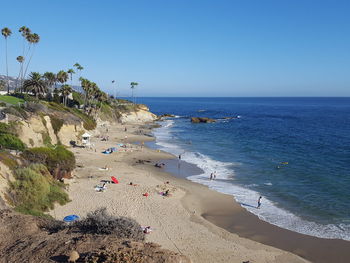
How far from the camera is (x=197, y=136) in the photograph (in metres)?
63.5

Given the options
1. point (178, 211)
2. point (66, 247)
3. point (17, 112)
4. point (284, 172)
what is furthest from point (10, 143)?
point (284, 172)

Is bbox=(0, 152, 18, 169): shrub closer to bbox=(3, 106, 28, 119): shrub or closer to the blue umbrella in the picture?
the blue umbrella

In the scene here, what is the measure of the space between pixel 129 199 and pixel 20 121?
17.4m

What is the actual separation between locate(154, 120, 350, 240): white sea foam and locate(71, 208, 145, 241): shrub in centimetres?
1337

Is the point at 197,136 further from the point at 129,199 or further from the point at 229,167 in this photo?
the point at 129,199

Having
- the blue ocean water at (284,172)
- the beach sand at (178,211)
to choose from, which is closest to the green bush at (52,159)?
the beach sand at (178,211)

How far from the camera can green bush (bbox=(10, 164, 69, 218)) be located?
1884 centimetres

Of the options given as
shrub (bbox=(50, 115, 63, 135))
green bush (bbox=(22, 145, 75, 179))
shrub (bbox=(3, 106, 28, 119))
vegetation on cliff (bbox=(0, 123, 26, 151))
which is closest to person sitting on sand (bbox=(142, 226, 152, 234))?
green bush (bbox=(22, 145, 75, 179))

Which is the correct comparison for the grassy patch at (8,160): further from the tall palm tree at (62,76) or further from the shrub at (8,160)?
the tall palm tree at (62,76)

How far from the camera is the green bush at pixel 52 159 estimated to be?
25922 millimetres

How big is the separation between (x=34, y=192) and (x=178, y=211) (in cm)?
1044

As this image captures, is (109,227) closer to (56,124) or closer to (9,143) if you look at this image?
(9,143)

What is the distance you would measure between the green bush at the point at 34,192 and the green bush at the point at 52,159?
3179mm

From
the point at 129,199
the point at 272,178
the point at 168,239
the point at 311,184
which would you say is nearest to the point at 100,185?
the point at 129,199
